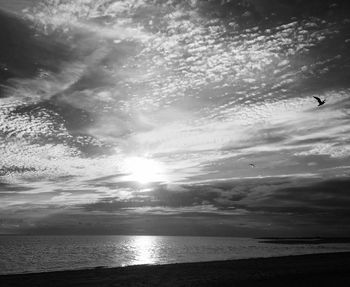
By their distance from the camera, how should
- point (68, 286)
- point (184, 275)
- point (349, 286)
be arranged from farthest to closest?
point (184, 275), point (68, 286), point (349, 286)

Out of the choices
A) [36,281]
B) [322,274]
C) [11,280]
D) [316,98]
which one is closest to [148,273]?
[36,281]

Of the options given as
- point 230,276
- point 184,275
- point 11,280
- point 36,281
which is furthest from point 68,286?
point 230,276

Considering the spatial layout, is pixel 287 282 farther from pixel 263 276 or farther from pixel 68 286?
pixel 68 286

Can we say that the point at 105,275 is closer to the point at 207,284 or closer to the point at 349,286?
the point at 207,284

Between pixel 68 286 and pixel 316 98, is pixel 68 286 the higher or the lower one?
the lower one

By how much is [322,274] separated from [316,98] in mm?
20293

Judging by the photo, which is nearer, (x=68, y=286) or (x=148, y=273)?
(x=68, y=286)

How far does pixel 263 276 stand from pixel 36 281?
24.7 metres

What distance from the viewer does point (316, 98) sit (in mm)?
37938

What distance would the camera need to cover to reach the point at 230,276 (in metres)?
38.9

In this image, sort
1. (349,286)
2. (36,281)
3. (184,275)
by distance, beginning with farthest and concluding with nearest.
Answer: (184,275) → (36,281) → (349,286)

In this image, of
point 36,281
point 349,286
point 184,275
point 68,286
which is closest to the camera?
point 349,286

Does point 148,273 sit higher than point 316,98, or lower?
lower

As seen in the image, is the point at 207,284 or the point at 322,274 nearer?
the point at 207,284
